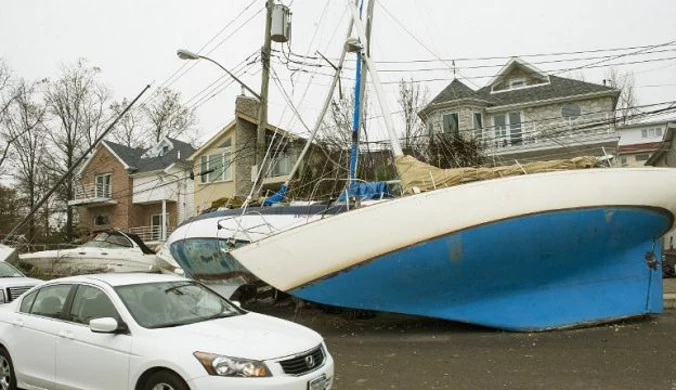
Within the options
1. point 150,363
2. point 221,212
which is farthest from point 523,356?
point 221,212

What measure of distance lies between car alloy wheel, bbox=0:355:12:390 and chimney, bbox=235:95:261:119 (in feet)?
79.4

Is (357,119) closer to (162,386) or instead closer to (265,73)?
(265,73)

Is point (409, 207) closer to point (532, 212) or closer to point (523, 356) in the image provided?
point (532, 212)

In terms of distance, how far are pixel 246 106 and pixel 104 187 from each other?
1395 centimetres

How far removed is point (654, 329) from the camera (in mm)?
9367

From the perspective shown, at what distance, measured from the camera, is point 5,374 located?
20.8 feet

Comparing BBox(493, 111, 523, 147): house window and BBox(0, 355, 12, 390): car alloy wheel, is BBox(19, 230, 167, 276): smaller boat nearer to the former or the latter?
BBox(0, 355, 12, 390): car alloy wheel

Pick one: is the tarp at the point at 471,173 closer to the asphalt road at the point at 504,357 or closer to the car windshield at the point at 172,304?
the asphalt road at the point at 504,357

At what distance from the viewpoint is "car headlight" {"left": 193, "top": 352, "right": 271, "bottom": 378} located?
183 inches

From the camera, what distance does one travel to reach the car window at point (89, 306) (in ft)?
18.5

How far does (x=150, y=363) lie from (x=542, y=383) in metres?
4.32

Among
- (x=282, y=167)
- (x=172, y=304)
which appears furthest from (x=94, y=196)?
(x=172, y=304)

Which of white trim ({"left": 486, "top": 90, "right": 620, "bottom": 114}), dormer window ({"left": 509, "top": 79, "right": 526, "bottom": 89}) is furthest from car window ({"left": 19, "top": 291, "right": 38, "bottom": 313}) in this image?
dormer window ({"left": 509, "top": 79, "right": 526, "bottom": 89})

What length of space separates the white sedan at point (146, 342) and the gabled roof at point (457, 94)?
84.7 feet
